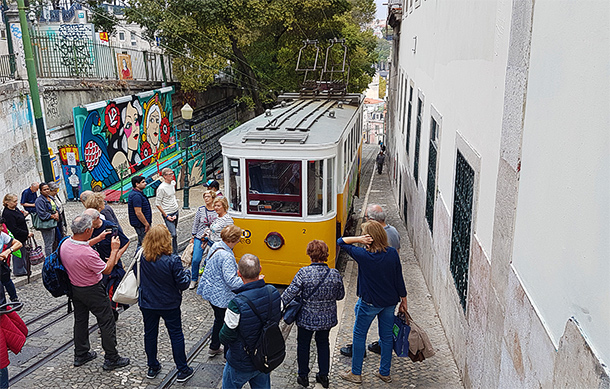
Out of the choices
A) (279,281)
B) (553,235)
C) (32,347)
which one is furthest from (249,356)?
(279,281)

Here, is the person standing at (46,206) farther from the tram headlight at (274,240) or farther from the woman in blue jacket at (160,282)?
the woman in blue jacket at (160,282)

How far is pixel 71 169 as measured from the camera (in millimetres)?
16406

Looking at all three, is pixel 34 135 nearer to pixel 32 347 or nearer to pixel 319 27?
pixel 32 347

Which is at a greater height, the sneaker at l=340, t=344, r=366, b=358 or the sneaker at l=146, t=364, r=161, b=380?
the sneaker at l=146, t=364, r=161, b=380

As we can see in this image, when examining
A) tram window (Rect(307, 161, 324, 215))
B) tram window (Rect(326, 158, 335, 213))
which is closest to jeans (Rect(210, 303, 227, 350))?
tram window (Rect(307, 161, 324, 215))

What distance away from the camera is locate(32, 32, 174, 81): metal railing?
16330 millimetres

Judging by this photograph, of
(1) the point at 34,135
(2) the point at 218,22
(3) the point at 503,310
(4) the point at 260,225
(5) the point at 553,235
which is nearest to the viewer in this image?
(5) the point at 553,235

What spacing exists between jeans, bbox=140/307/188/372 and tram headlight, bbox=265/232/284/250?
2.72 m

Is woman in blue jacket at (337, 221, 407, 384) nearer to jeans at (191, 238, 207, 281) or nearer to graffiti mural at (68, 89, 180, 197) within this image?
jeans at (191, 238, 207, 281)

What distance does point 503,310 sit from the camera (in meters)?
4.18

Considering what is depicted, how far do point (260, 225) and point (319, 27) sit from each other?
21.2 m

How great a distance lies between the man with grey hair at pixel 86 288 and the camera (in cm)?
531

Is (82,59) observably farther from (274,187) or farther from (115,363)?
(115,363)

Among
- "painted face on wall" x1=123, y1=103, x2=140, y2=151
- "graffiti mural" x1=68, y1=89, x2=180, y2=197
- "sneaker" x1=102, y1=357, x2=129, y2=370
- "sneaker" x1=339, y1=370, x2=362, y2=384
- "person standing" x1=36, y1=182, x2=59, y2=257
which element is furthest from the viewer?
"painted face on wall" x1=123, y1=103, x2=140, y2=151
